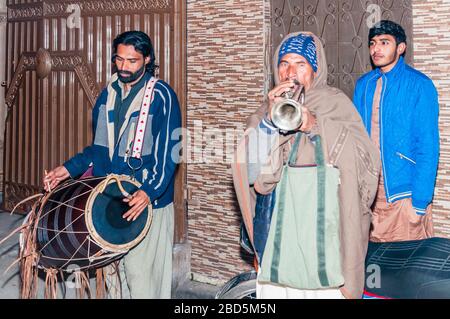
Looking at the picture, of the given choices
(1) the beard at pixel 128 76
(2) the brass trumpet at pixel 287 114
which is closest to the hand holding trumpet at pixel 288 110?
(2) the brass trumpet at pixel 287 114

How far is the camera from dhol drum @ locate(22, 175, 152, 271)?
3.88 m

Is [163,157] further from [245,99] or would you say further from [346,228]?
[245,99]

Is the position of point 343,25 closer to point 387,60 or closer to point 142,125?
point 387,60

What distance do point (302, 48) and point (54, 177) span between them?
1.90m

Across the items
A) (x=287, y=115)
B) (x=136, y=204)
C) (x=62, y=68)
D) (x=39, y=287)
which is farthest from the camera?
(x=62, y=68)

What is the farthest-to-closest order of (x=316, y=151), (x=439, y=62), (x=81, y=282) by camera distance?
(x=439, y=62) < (x=81, y=282) < (x=316, y=151)

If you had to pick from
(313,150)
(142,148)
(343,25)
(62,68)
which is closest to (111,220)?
(142,148)

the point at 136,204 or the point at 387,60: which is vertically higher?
the point at 387,60

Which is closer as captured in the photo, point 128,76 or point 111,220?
point 111,220

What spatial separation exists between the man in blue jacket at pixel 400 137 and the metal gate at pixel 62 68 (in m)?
2.14

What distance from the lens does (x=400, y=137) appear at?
4.40 metres

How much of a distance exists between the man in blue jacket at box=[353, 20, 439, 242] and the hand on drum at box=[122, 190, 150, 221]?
159cm

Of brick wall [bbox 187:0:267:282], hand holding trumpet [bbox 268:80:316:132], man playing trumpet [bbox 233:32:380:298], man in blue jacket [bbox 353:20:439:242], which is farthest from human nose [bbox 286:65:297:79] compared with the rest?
brick wall [bbox 187:0:267:282]

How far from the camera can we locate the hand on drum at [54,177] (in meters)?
4.21
